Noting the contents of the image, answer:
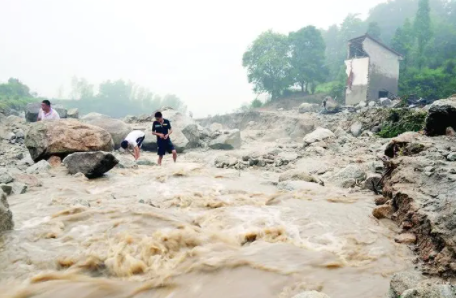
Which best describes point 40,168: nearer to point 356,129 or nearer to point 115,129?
point 115,129

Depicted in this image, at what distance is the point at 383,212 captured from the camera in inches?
171

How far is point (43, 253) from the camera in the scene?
3.21 m

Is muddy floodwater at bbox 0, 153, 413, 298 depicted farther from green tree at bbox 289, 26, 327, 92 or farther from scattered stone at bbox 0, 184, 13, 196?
green tree at bbox 289, 26, 327, 92

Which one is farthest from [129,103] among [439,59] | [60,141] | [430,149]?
[430,149]

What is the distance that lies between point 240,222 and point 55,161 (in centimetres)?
533

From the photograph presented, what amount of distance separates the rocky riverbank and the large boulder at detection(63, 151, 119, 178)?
0.02m

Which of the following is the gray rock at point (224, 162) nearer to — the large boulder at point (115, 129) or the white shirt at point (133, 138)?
the white shirt at point (133, 138)

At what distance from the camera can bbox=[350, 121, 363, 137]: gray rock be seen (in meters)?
12.1

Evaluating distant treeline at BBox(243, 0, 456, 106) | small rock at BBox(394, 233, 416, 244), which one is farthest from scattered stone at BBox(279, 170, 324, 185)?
distant treeline at BBox(243, 0, 456, 106)

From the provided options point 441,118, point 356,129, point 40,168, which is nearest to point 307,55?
point 356,129

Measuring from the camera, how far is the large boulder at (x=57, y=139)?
24.7ft

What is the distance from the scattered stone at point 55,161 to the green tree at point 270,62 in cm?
2698

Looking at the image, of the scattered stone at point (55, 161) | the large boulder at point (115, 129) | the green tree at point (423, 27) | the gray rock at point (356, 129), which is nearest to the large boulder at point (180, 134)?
the large boulder at point (115, 129)

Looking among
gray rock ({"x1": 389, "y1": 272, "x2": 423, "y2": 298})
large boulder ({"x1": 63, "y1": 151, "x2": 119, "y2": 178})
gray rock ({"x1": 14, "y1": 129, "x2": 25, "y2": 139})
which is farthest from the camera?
gray rock ({"x1": 14, "y1": 129, "x2": 25, "y2": 139})
